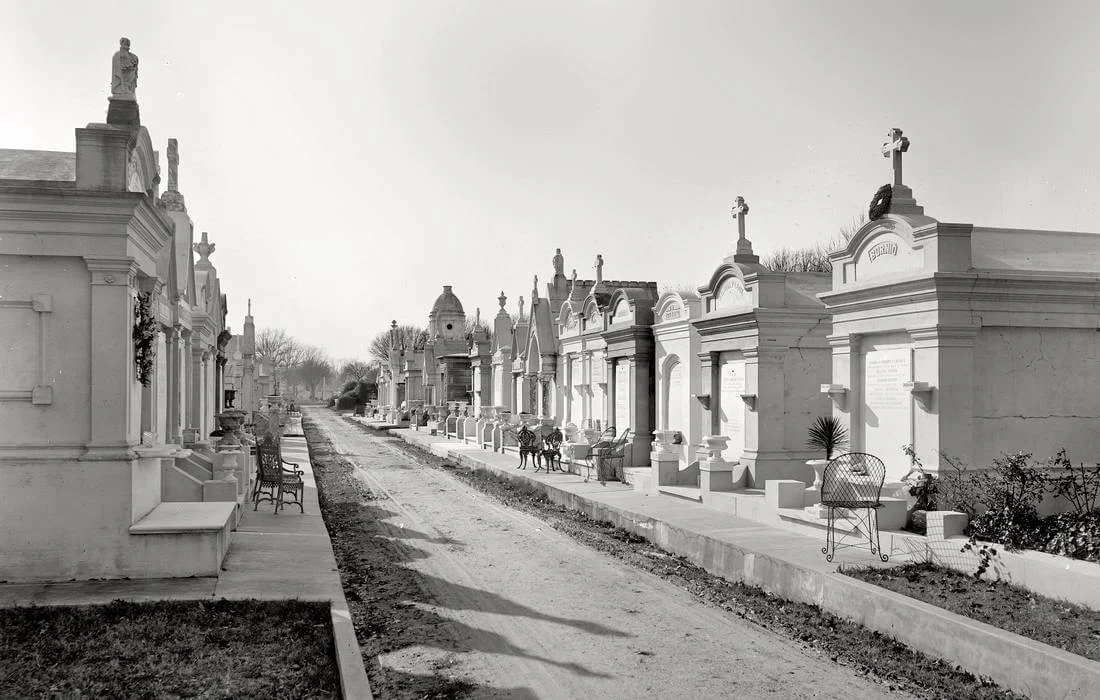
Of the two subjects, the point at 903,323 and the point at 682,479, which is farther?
the point at 682,479

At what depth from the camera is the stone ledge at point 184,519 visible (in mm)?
8484

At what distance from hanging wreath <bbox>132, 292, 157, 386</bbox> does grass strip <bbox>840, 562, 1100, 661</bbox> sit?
24.7ft

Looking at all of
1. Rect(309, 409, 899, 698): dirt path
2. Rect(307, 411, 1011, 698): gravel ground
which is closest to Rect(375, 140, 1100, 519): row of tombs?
Rect(307, 411, 1011, 698): gravel ground

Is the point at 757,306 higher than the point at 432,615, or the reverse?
the point at 757,306

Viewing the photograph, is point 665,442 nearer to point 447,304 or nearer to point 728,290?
point 728,290

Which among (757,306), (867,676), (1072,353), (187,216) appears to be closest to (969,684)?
(867,676)

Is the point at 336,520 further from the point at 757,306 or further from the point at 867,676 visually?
the point at 867,676

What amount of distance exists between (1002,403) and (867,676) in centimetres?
575

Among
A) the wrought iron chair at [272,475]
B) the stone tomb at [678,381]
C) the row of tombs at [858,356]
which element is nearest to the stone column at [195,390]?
the wrought iron chair at [272,475]

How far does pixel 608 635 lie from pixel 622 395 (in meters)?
13.2

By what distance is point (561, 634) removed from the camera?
7.59 m

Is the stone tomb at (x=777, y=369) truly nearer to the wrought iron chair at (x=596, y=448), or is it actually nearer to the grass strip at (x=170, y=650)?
the wrought iron chair at (x=596, y=448)

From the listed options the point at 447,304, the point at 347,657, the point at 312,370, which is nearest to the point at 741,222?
the point at 347,657

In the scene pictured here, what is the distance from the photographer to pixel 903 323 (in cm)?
1126
